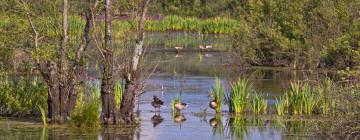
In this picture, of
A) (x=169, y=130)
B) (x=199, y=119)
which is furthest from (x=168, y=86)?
(x=169, y=130)

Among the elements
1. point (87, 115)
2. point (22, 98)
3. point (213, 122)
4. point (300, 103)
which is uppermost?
point (22, 98)

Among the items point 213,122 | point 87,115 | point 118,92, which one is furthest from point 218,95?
point 87,115

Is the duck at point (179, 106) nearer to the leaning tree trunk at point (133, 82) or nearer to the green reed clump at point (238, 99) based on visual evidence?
the green reed clump at point (238, 99)

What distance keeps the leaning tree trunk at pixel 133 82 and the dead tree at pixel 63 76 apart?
97cm

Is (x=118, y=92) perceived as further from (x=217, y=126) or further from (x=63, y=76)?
(x=217, y=126)

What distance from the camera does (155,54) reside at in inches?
1460

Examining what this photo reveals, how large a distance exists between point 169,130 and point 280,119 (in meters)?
2.48

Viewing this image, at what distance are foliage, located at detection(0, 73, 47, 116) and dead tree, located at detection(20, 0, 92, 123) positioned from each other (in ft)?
2.32

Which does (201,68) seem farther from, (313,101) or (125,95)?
(125,95)

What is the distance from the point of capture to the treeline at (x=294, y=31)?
30.6 meters

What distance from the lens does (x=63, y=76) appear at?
16.3m

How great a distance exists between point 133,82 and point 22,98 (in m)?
2.44

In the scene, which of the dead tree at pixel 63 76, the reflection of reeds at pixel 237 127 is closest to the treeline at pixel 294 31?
the reflection of reeds at pixel 237 127

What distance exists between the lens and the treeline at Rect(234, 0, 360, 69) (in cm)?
3058
